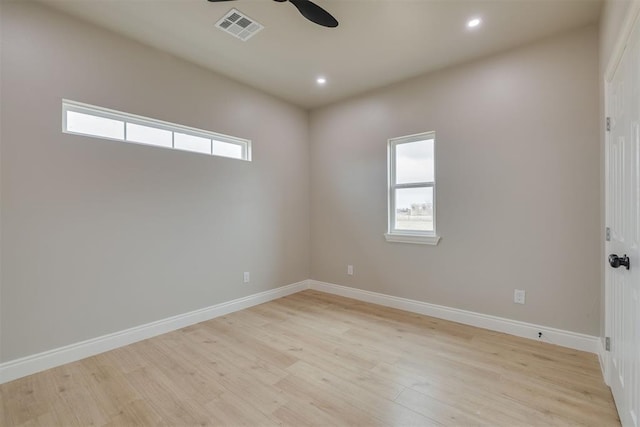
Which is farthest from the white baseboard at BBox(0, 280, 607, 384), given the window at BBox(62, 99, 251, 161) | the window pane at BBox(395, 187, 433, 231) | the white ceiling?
the white ceiling

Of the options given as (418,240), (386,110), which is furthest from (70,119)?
(418,240)

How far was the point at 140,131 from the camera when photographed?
281 centimetres

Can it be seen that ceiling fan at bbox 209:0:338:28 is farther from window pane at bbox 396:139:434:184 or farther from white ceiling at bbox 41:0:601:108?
window pane at bbox 396:139:434:184

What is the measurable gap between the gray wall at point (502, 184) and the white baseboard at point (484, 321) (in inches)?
2.6

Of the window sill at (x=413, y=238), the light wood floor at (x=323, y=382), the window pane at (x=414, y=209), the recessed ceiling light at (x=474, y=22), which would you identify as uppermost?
the recessed ceiling light at (x=474, y=22)

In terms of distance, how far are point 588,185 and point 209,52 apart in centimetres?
372

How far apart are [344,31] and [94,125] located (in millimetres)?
2381

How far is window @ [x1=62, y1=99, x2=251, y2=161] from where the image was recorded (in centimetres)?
246

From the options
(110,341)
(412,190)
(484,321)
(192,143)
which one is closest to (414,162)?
(412,190)

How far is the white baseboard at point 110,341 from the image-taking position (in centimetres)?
212

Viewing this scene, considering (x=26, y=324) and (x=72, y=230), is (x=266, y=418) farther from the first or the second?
(x=72, y=230)

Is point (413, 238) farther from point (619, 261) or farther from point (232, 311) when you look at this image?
point (232, 311)

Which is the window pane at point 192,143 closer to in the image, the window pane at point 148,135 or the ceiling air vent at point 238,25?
the window pane at point 148,135

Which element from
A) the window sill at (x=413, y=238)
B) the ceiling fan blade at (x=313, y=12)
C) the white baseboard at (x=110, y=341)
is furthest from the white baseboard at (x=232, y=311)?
the ceiling fan blade at (x=313, y=12)
